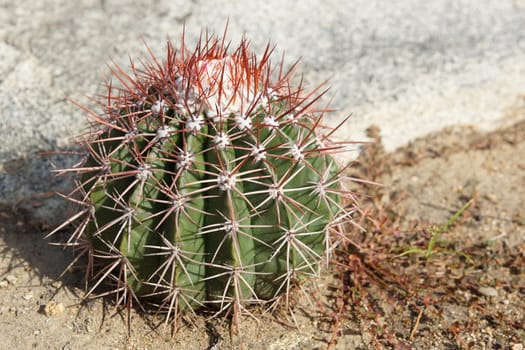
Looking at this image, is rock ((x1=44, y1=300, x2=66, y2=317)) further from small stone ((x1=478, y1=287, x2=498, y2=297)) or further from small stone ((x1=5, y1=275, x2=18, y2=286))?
small stone ((x1=478, y1=287, x2=498, y2=297))

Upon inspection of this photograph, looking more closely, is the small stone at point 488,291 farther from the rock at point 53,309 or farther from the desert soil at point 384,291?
the rock at point 53,309

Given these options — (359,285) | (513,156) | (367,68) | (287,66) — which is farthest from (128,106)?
(513,156)

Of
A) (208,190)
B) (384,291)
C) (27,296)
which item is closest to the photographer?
(208,190)

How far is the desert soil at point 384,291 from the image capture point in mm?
2854

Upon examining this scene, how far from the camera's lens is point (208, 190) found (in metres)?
2.55

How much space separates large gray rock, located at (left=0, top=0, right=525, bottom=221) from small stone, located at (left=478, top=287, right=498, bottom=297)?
1437 millimetres

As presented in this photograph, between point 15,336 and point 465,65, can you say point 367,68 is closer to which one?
point 465,65

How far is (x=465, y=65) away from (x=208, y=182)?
10.3 feet

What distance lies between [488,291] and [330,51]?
2.35 m

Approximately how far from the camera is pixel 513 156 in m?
4.53

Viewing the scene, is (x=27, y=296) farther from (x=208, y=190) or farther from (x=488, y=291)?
(x=488, y=291)

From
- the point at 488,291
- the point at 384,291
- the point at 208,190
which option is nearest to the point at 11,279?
the point at 208,190

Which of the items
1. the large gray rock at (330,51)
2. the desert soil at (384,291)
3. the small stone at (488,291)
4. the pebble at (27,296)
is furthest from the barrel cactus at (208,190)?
the large gray rock at (330,51)

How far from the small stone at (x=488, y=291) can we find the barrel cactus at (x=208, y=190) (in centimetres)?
105
